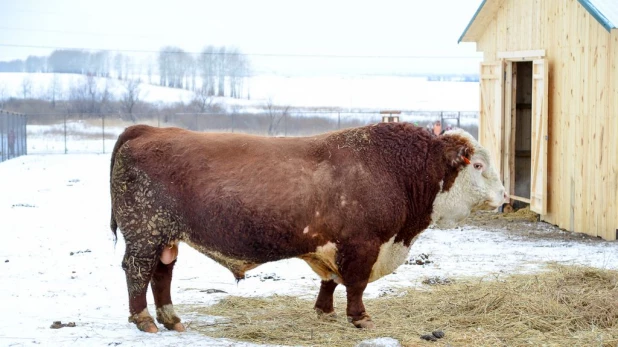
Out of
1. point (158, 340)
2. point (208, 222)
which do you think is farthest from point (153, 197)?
point (158, 340)

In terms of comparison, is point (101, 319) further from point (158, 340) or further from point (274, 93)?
point (274, 93)

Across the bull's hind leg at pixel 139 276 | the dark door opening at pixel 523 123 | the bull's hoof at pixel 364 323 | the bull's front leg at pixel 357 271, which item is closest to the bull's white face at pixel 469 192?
the bull's front leg at pixel 357 271

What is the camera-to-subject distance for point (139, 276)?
7270 millimetres

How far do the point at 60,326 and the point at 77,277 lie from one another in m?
2.40

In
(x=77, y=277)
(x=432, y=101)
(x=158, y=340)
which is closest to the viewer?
(x=158, y=340)

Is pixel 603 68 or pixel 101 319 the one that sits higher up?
pixel 603 68

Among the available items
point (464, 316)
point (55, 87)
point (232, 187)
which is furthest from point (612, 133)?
point (55, 87)

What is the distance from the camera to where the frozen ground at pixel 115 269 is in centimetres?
720

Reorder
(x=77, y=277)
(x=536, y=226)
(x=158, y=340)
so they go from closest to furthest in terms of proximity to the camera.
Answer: (x=158, y=340)
(x=77, y=277)
(x=536, y=226)

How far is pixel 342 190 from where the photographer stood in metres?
7.19

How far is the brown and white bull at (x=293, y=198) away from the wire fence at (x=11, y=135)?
24222 mm

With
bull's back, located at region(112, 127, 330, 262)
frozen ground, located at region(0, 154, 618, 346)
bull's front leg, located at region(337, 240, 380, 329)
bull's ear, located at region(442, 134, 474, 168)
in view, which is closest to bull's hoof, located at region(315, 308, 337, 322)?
frozen ground, located at region(0, 154, 618, 346)

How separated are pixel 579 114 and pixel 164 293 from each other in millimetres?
7766

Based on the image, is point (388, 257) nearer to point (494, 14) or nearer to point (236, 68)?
point (494, 14)
